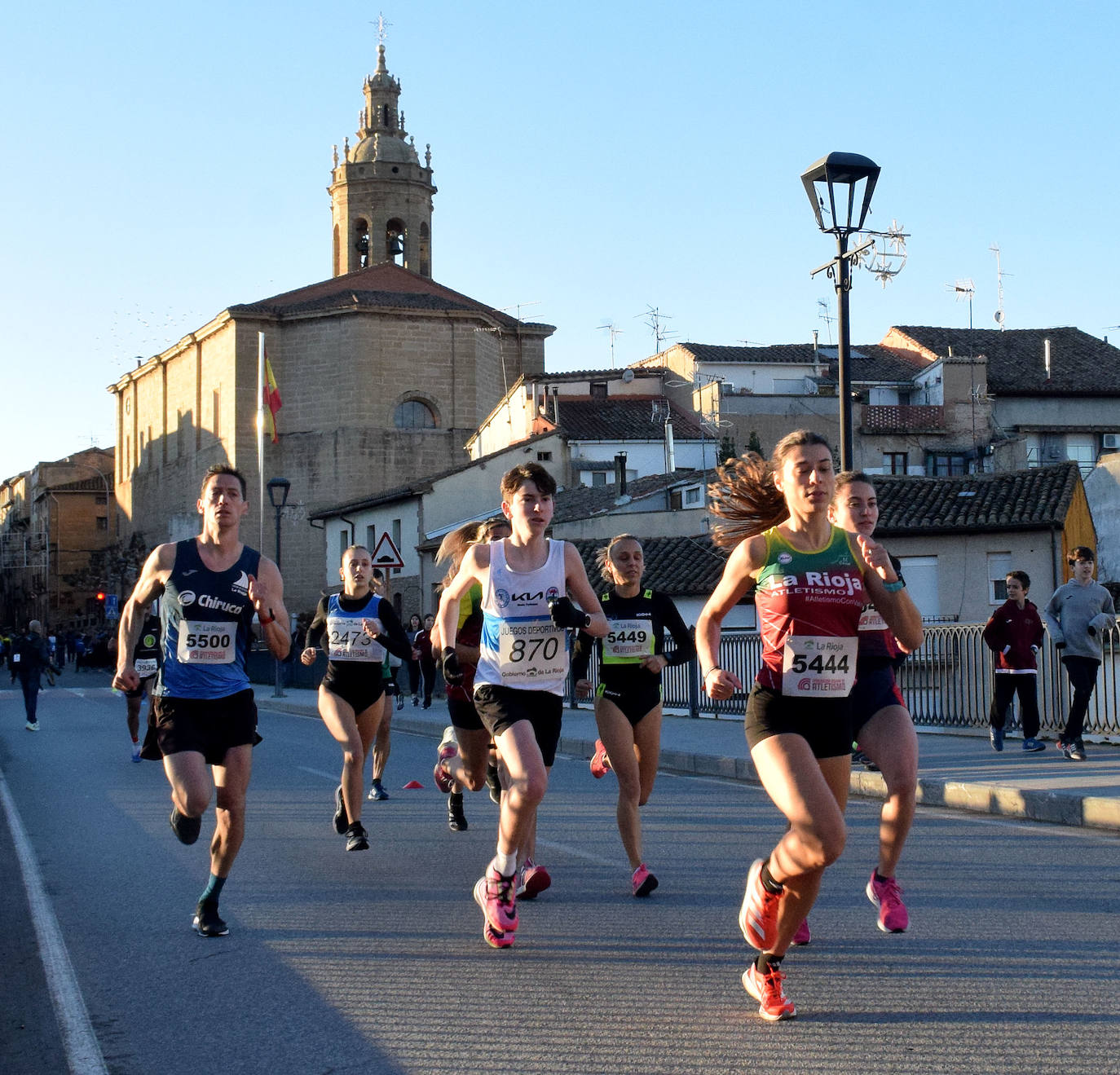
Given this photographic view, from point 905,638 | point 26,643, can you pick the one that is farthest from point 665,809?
point 26,643

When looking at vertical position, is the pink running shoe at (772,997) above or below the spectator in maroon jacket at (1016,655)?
below

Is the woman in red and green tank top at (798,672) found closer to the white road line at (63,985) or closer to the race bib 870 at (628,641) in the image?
the white road line at (63,985)

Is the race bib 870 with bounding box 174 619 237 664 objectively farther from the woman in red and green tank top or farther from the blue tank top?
the woman in red and green tank top

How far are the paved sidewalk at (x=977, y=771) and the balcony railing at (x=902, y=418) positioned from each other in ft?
127

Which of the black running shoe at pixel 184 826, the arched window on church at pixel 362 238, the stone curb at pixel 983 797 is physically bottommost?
the stone curb at pixel 983 797

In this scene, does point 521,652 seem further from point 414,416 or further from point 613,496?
point 414,416

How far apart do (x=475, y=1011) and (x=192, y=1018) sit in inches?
39.5

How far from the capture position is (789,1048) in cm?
484

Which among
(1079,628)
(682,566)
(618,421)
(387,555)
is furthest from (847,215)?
(618,421)

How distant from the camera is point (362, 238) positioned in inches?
3123

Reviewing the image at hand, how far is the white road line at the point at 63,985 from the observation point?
4953 millimetres

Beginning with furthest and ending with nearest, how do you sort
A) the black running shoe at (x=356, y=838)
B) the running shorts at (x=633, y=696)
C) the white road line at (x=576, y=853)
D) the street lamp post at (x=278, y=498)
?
the street lamp post at (x=278, y=498)
the black running shoe at (x=356, y=838)
the white road line at (x=576, y=853)
the running shorts at (x=633, y=696)

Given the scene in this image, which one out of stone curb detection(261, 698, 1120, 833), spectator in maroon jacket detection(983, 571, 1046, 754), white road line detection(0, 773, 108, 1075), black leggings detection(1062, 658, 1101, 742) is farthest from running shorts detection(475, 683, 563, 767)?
spectator in maroon jacket detection(983, 571, 1046, 754)

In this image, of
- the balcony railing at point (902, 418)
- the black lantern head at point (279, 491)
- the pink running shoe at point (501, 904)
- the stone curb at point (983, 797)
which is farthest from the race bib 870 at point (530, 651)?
the balcony railing at point (902, 418)
